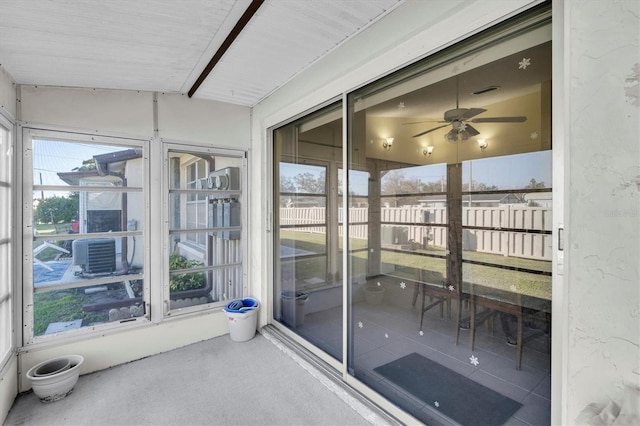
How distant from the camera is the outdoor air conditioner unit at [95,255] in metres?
2.73

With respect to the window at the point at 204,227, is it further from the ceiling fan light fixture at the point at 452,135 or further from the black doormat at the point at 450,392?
the ceiling fan light fixture at the point at 452,135

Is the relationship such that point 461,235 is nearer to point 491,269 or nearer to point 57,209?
point 491,269

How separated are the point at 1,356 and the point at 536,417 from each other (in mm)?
3358

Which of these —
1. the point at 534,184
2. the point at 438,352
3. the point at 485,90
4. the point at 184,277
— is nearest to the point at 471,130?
the point at 485,90

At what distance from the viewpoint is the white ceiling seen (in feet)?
5.32

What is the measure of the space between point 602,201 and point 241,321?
301 centimetres

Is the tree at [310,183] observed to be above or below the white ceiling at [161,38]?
below

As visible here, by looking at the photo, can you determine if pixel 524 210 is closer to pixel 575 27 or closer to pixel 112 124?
pixel 575 27

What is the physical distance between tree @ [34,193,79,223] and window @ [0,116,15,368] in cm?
20

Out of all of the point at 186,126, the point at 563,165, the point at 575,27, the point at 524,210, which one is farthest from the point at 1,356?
the point at 575,27

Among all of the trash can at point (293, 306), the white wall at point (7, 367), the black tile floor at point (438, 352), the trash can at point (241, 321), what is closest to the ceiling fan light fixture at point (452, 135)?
the black tile floor at point (438, 352)

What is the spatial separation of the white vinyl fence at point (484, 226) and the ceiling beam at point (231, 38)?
141 cm

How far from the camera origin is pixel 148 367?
8.98 feet

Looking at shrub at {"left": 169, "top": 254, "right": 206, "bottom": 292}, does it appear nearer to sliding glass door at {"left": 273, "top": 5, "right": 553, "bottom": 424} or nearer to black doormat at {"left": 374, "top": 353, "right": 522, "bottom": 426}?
sliding glass door at {"left": 273, "top": 5, "right": 553, "bottom": 424}
